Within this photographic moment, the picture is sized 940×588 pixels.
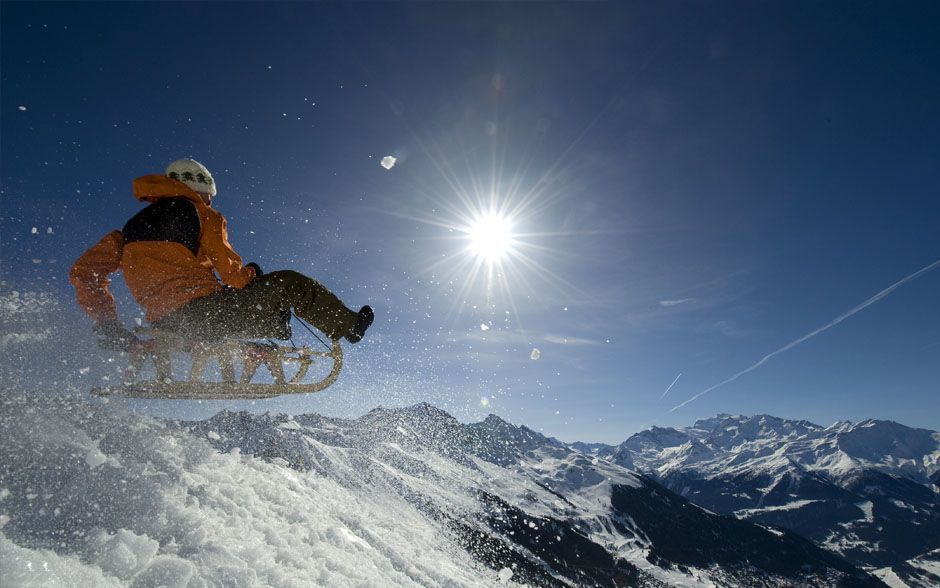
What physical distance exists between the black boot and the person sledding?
3.63ft

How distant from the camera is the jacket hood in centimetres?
560

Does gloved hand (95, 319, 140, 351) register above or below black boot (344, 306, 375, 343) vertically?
below

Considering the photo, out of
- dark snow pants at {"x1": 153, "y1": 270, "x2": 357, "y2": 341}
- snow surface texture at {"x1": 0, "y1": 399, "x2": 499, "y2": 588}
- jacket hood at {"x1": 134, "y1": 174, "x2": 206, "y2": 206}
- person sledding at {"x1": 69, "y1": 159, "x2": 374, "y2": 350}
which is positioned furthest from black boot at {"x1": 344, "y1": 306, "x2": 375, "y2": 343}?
jacket hood at {"x1": 134, "y1": 174, "x2": 206, "y2": 206}

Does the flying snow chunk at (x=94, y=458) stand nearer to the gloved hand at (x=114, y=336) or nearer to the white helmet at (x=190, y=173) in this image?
the gloved hand at (x=114, y=336)

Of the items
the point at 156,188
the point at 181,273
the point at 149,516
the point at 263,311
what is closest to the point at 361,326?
the point at 263,311

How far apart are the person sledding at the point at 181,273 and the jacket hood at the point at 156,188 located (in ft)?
0.03

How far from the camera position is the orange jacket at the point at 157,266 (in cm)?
559

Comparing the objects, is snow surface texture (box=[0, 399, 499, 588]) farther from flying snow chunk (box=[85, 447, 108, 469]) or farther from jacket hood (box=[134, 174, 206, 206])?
jacket hood (box=[134, 174, 206, 206])

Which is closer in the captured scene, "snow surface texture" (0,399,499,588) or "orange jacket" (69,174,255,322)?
"snow surface texture" (0,399,499,588)

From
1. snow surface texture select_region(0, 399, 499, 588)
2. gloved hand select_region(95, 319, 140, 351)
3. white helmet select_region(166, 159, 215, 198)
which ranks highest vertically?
white helmet select_region(166, 159, 215, 198)

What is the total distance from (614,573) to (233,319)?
587 ft

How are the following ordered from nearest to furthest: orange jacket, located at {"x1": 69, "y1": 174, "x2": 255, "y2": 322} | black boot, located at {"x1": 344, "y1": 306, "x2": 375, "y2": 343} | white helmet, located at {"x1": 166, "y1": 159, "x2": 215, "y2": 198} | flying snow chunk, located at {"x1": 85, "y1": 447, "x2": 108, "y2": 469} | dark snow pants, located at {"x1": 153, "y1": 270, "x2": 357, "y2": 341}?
flying snow chunk, located at {"x1": 85, "y1": 447, "x2": 108, "y2": 469} < orange jacket, located at {"x1": 69, "y1": 174, "x2": 255, "y2": 322} < white helmet, located at {"x1": 166, "y1": 159, "x2": 215, "y2": 198} < dark snow pants, located at {"x1": 153, "y1": 270, "x2": 357, "y2": 341} < black boot, located at {"x1": 344, "y1": 306, "x2": 375, "y2": 343}

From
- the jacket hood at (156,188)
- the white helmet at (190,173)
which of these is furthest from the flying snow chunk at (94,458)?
the white helmet at (190,173)

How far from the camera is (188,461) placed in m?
5.07
